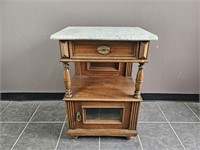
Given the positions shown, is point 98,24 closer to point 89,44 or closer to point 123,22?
point 123,22

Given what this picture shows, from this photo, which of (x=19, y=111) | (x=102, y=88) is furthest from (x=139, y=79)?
(x=19, y=111)

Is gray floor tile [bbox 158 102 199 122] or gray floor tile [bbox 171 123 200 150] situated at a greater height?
gray floor tile [bbox 171 123 200 150]

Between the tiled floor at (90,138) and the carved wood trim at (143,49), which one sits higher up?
the carved wood trim at (143,49)

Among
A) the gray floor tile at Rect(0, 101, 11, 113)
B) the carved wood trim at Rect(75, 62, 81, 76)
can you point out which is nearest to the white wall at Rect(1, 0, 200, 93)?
the gray floor tile at Rect(0, 101, 11, 113)

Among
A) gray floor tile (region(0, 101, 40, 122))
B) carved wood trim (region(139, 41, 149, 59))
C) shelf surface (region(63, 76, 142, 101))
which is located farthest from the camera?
gray floor tile (region(0, 101, 40, 122))

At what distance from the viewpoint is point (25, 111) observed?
1.62 m

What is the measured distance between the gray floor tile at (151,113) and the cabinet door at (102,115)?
1.13 ft

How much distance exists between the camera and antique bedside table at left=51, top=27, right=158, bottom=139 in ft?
3.43

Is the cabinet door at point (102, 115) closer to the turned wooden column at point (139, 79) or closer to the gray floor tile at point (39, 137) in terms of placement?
the turned wooden column at point (139, 79)

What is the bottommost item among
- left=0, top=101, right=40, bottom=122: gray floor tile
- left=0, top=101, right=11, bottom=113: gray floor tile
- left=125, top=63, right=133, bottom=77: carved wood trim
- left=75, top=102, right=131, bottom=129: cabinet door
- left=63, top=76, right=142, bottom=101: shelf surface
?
left=0, top=101, right=11, bottom=113: gray floor tile

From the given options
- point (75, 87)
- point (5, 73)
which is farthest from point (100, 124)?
point (5, 73)

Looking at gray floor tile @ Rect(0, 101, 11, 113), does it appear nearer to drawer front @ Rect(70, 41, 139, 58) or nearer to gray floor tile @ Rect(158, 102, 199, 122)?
drawer front @ Rect(70, 41, 139, 58)

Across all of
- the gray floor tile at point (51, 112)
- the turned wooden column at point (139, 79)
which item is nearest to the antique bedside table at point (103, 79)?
the turned wooden column at point (139, 79)

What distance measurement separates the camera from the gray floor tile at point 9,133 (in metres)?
1.23
